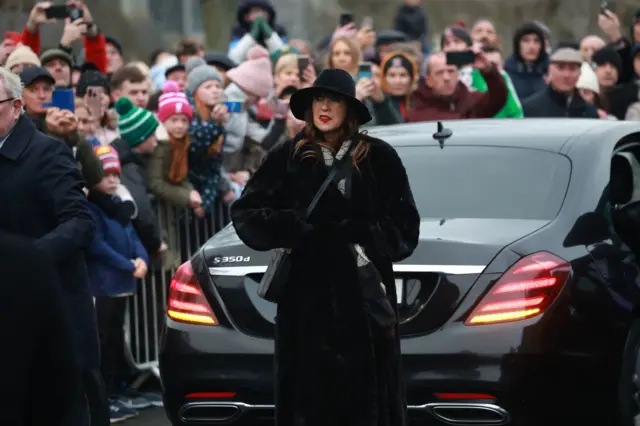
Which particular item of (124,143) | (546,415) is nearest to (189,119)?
(124,143)

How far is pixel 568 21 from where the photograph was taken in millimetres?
27297

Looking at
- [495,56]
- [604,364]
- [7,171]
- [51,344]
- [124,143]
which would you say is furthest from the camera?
[495,56]

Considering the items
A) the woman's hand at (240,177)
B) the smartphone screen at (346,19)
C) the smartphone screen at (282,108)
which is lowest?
the woman's hand at (240,177)

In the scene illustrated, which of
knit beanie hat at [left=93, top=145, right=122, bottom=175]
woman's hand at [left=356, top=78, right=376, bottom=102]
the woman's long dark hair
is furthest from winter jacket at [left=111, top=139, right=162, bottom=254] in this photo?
the woman's long dark hair

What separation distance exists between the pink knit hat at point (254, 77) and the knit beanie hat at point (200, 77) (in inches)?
33.0

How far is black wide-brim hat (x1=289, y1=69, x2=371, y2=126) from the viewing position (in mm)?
6578

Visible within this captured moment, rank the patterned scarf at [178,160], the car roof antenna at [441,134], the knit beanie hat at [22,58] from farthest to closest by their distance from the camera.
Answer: the patterned scarf at [178,160], the knit beanie hat at [22,58], the car roof antenna at [441,134]

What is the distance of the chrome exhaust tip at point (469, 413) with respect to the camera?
6.79 m

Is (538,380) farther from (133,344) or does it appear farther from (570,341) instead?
(133,344)

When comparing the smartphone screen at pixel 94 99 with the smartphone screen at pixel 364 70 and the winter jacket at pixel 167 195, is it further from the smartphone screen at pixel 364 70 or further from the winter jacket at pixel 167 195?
the smartphone screen at pixel 364 70

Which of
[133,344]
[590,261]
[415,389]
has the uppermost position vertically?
[590,261]

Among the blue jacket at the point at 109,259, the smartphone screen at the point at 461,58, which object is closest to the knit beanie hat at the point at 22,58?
the blue jacket at the point at 109,259

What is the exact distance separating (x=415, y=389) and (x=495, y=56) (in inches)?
368

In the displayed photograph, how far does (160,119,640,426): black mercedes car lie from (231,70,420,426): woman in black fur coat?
13 centimetres
